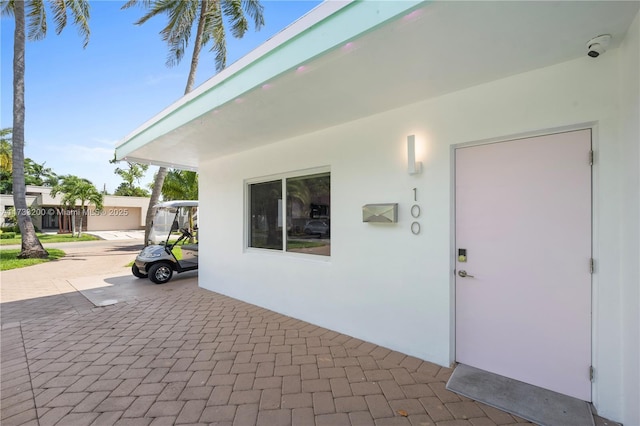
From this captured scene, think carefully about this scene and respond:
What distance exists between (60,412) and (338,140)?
3.94m

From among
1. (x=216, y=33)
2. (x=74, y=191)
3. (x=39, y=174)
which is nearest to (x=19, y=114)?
(x=216, y=33)

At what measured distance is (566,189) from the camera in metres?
2.42

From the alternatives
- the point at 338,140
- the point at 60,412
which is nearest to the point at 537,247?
the point at 338,140

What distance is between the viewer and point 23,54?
10.3 m

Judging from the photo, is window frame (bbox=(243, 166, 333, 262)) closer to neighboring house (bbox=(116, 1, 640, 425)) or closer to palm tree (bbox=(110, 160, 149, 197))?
neighboring house (bbox=(116, 1, 640, 425))

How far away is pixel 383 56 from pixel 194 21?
39.7ft

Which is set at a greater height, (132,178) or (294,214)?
(132,178)

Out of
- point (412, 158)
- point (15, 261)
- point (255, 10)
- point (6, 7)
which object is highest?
point (255, 10)

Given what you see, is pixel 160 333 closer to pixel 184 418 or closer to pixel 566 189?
pixel 184 418

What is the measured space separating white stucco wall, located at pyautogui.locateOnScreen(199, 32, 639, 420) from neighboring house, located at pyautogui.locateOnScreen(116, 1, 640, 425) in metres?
0.01

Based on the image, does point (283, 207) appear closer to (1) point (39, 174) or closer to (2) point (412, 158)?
(2) point (412, 158)

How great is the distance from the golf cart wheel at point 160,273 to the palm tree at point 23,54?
7.74m

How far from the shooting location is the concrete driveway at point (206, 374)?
2279 millimetres

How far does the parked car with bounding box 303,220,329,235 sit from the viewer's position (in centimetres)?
424
